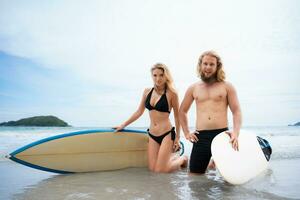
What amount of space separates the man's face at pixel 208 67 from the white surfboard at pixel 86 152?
5.39ft

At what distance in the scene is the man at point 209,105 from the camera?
11.7 ft

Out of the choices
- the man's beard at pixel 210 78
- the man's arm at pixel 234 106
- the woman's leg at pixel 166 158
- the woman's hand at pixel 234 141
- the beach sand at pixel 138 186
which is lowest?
the beach sand at pixel 138 186

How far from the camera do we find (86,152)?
4.31 m

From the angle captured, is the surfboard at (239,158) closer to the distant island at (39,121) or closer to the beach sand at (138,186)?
the beach sand at (138,186)

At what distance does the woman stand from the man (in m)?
0.56

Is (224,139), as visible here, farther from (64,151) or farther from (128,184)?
(64,151)

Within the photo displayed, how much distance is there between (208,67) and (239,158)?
1.19 meters

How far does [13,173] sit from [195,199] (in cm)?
276

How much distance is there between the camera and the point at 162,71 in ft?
13.8

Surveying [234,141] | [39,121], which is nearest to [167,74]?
[234,141]

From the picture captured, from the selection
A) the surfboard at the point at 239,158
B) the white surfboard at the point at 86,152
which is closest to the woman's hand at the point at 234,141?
the surfboard at the point at 239,158

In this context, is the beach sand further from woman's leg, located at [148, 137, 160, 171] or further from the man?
the man

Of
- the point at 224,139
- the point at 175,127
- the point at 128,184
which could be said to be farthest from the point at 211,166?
the point at 128,184

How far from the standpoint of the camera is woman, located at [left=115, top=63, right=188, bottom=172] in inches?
165
